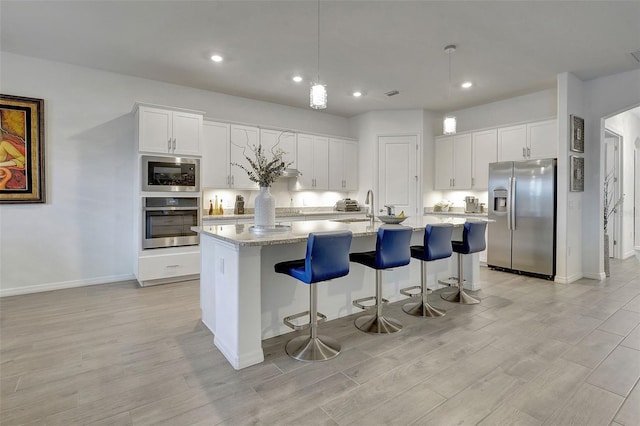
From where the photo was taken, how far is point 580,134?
4777mm

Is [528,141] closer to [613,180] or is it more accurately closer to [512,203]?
[512,203]

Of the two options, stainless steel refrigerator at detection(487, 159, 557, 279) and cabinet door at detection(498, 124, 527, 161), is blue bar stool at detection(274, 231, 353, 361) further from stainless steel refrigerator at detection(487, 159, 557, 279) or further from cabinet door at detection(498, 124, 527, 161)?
cabinet door at detection(498, 124, 527, 161)

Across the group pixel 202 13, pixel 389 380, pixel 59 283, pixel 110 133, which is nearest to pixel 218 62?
pixel 202 13

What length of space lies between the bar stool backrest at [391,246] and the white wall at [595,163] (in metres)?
3.83

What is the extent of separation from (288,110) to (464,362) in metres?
5.16

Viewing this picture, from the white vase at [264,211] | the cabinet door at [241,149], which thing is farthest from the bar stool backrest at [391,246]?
the cabinet door at [241,149]

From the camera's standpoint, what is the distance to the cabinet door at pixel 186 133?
14.6ft

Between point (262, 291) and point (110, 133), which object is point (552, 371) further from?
point (110, 133)

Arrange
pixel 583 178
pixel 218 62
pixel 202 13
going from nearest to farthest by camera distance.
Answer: pixel 202 13 < pixel 218 62 < pixel 583 178

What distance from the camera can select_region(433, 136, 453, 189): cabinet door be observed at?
6379 millimetres

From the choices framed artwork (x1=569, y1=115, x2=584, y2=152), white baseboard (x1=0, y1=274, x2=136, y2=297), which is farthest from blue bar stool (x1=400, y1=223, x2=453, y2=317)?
white baseboard (x1=0, y1=274, x2=136, y2=297)

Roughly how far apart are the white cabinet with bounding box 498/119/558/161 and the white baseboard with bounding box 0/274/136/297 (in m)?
6.30

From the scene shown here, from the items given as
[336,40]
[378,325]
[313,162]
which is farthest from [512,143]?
[378,325]

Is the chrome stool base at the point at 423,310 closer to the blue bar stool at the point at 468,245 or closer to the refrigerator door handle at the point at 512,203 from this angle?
the blue bar stool at the point at 468,245
